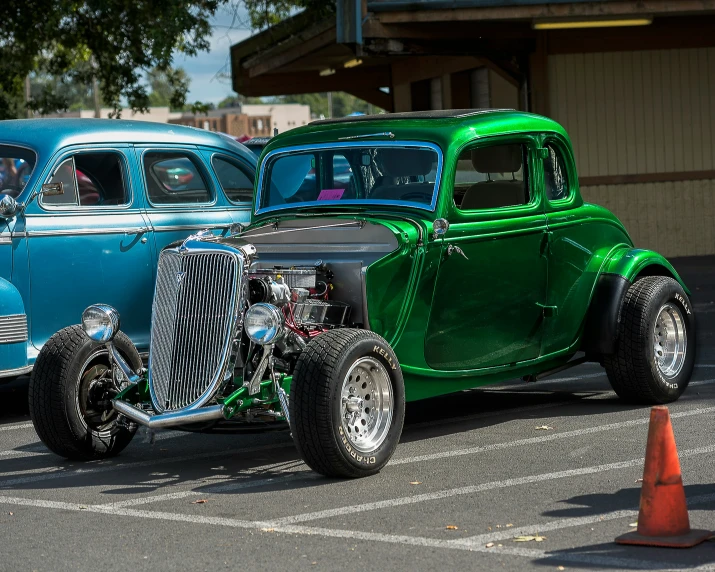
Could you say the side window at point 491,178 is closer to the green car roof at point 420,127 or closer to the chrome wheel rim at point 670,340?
the green car roof at point 420,127

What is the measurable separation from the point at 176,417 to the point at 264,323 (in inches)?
26.3

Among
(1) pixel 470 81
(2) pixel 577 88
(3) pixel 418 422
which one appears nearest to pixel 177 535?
(3) pixel 418 422

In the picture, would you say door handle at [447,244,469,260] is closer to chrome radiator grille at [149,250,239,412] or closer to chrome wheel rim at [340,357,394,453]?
chrome wheel rim at [340,357,394,453]

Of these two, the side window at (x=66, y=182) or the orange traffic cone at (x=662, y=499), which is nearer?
the orange traffic cone at (x=662, y=499)

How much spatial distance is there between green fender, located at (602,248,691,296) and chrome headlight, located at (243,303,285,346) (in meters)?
2.83

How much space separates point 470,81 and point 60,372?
14.1m

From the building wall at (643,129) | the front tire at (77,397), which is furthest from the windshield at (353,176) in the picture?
the building wall at (643,129)

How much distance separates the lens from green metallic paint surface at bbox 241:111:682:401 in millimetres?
7402

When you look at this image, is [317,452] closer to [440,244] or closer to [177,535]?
[177,535]

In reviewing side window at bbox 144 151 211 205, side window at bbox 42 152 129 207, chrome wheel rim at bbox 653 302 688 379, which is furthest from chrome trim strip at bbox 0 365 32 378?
chrome wheel rim at bbox 653 302 688 379

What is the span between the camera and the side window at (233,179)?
10539 mm

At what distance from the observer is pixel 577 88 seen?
18203mm

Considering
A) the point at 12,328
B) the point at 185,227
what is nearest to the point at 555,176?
the point at 185,227

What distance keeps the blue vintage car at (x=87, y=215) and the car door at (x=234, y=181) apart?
54mm
